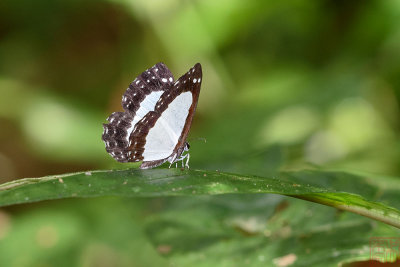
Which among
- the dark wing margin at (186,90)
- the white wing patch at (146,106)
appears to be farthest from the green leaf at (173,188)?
the white wing patch at (146,106)

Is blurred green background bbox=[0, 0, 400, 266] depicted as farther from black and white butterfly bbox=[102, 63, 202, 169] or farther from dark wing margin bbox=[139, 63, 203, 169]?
dark wing margin bbox=[139, 63, 203, 169]

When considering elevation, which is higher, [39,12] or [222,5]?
[39,12]

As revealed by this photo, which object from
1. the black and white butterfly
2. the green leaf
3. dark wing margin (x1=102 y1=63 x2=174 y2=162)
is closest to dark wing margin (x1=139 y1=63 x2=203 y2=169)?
the black and white butterfly

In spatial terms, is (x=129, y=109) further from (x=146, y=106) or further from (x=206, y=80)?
(x=206, y=80)

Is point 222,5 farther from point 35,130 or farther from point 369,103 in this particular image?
point 35,130

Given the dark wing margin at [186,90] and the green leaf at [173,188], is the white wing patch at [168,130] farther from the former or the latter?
the green leaf at [173,188]

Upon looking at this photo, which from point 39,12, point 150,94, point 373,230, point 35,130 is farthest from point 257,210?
point 39,12
